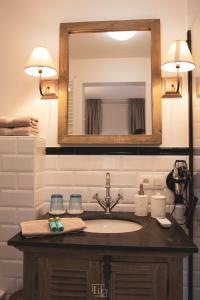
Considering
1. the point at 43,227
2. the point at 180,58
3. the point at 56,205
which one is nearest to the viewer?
the point at 43,227

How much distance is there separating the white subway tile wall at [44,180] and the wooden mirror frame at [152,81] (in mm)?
102

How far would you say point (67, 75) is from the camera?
66.9 inches

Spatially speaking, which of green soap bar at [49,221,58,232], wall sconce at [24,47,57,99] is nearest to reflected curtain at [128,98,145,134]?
wall sconce at [24,47,57,99]

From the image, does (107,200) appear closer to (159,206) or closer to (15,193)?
(159,206)

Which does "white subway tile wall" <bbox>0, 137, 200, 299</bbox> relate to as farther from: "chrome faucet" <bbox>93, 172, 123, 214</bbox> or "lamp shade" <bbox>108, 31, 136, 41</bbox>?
"lamp shade" <bbox>108, 31, 136, 41</bbox>

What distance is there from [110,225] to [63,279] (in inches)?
16.9

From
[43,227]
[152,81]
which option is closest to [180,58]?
[152,81]

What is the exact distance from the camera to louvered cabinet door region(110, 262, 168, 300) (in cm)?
109

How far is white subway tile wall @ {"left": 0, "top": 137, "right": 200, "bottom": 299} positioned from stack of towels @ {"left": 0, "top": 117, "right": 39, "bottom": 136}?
36mm

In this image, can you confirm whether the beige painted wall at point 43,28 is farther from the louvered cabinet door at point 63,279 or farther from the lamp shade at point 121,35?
the louvered cabinet door at point 63,279

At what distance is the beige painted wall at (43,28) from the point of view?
1680 mm

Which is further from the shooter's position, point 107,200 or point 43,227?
point 107,200

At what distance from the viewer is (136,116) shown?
1.63 metres

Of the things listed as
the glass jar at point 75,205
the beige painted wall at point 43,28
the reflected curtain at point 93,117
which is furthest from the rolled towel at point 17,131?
the glass jar at point 75,205
